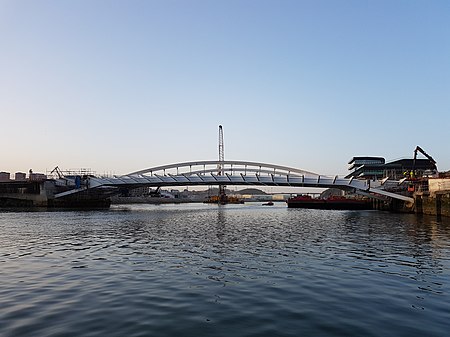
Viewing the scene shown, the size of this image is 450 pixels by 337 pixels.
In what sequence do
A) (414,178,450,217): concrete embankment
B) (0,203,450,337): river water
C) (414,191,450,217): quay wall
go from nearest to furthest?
(0,203,450,337): river water
(414,191,450,217): quay wall
(414,178,450,217): concrete embankment

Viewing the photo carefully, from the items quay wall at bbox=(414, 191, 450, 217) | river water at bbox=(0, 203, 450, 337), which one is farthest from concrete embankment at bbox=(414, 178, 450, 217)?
river water at bbox=(0, 203, 450, 337)

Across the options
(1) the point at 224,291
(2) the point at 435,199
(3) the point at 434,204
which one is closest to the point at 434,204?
(3) the point at 434,204

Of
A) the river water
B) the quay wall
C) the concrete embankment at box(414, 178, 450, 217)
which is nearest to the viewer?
the river water

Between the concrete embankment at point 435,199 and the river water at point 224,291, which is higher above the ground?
the concrete embankment at point 435,199

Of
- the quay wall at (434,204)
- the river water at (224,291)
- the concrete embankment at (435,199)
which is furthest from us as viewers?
the concrete embankment at (435,199)

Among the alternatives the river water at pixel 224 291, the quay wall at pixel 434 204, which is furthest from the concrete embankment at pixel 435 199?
the river water at pixel 224 291

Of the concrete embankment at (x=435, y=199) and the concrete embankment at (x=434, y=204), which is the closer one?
the concrete embankment at (x=434, y=204)

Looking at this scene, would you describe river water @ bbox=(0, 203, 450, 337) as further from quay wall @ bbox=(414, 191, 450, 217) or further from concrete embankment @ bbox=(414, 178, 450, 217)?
concrete embankment @ bbox=(414, 178, 450, 217)

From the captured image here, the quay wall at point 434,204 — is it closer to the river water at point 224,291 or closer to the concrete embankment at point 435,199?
the concrete embankment at point 435,199

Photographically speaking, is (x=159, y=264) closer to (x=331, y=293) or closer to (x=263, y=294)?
(x=263, y=294)

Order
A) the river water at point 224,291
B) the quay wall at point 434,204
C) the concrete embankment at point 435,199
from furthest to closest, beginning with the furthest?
the concrete embankment at point 435,199 < the quay wall at point 434,204 < the river water at point 224,291

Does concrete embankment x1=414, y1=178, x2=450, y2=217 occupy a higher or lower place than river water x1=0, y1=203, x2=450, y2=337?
higher

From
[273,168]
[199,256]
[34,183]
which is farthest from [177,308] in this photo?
[34,183]

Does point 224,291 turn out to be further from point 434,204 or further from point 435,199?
point 434,204
